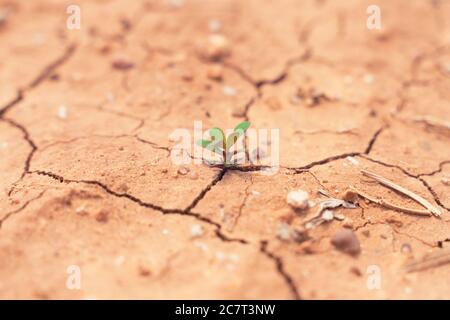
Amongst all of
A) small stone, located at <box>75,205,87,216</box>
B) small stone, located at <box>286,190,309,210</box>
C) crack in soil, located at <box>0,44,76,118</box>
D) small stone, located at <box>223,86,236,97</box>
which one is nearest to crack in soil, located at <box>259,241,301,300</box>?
small stone, located at <box>286,190,309,210</box>

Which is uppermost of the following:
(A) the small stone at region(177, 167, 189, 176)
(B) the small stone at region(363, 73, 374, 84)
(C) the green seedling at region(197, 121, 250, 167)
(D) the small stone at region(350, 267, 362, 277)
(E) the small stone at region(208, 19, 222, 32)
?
(E) the small stone at region(208, 19, 222, 32)

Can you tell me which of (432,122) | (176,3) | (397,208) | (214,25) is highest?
(176,3)

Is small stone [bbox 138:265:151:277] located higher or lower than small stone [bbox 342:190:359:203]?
lower

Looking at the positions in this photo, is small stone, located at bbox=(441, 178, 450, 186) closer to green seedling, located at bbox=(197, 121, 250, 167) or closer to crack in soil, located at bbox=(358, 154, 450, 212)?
crack in soil, located at bbox=(358, 154, 450, 212)

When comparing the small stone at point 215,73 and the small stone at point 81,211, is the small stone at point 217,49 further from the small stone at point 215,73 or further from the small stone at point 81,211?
the small stone at point 81,211

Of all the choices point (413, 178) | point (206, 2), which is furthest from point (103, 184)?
point (206, 2)

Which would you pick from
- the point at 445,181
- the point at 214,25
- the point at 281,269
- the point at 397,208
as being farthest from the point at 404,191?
the point at 214,25

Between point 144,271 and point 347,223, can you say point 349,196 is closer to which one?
point 347,223
